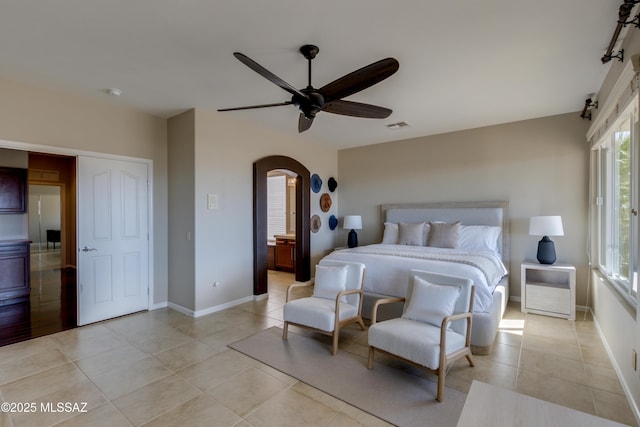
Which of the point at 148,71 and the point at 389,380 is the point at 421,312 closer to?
the point at 389,380

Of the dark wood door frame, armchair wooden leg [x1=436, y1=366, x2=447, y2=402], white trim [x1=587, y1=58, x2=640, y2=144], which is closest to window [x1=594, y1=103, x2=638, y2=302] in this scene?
white trim [x1=587, y1=58, x2=640, y2=144]

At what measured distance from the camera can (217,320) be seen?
410 cm

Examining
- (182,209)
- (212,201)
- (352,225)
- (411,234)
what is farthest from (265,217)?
(411,234)

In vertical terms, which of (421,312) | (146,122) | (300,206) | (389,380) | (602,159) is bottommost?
(389,380)

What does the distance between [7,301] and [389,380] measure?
19.7 feet

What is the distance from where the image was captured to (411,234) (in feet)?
17.6

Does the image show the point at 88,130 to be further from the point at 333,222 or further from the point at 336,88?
the point at 333,222

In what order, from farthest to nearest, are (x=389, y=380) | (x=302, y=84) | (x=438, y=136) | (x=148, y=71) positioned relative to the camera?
(x=438, y=136) → (x=302, y=84) → (x=148, y=71) → (x=389, y=380)

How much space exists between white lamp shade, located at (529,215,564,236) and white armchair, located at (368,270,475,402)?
2.18 meters

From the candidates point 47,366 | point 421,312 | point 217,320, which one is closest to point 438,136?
point 421,312

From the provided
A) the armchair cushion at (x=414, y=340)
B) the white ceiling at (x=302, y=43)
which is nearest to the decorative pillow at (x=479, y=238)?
the white ceiling at (x=302, y=43)

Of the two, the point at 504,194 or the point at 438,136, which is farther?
the point at 438,136

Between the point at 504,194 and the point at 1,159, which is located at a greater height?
the point at 1,159

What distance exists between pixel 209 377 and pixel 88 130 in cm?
350
